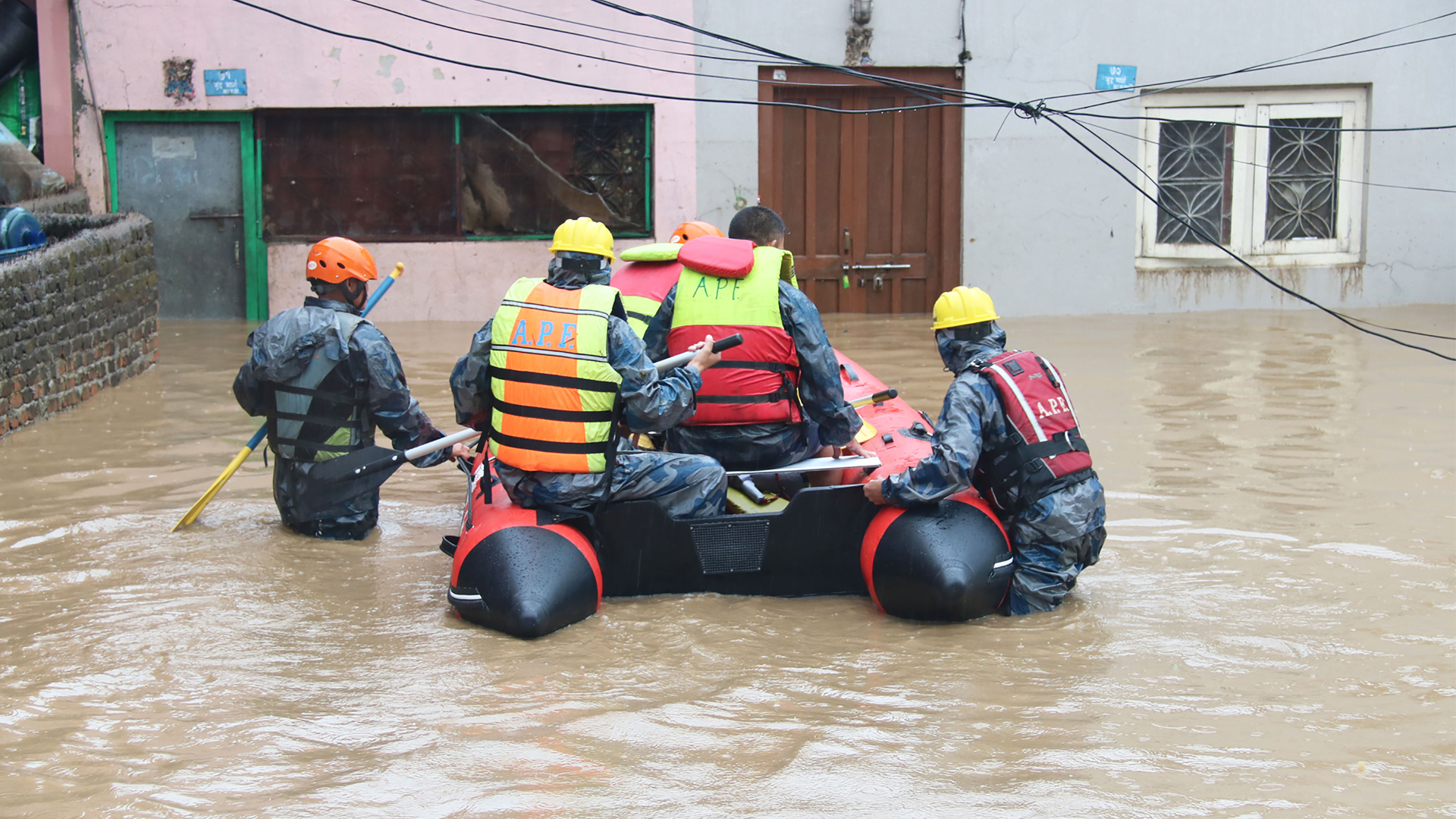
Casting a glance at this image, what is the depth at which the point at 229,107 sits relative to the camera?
12.4 meters

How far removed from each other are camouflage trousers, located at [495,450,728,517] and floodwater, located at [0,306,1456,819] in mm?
379

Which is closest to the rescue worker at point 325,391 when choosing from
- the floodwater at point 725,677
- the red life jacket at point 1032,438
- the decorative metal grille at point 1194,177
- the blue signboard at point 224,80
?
the floodwater at point 725,677

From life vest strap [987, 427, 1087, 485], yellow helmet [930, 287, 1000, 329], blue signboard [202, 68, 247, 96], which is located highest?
blue signboard [202, 68, 247, 96]

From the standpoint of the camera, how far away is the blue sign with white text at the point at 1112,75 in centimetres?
1288

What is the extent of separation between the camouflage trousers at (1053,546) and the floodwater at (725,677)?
98 millimetres

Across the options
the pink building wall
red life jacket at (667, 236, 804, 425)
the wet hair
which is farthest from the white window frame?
red life jacket at (667, 236, 804, 425)

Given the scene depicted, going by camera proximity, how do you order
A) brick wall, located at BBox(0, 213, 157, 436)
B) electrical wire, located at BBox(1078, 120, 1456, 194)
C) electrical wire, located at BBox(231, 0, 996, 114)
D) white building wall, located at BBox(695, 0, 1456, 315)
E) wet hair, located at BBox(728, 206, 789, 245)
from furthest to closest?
electrical wire, located at BBox(1078, 120, 1456, 194)
white building wall, located at BBox(695, 0, 1456, 315)
brick wall, located at BBox(0, 213, 157, 436)
electrical wire, located at BBox(231, 0, 996, 114)
wet hair, located at BBox(728, 206, 789, 245)

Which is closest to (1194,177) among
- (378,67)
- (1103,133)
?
(1103,133)

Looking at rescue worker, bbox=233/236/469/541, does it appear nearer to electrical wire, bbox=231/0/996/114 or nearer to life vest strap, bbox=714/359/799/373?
life vest strap, bbox=714/359/799/373

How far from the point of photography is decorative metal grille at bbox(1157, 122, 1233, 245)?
13.2 meters

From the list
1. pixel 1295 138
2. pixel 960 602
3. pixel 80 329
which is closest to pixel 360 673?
pixel 960 602

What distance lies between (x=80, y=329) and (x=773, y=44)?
22.1 ft

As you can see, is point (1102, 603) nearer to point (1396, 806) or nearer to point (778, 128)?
point (1396, 806)

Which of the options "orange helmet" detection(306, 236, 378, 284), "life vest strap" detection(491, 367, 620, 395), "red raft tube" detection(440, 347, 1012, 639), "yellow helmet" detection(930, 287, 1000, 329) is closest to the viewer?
"red raft tube" detection(440, 347, 1012, 639)
